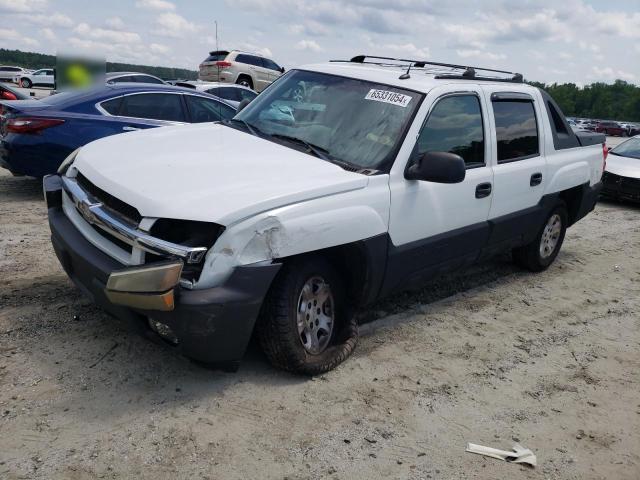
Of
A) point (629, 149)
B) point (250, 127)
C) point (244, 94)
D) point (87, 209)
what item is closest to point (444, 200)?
point (250, 127)

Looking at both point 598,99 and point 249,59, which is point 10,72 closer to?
point 249,59

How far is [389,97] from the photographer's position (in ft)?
14.1

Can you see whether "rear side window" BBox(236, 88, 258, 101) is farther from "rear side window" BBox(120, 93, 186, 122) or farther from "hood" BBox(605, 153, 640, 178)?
"hood" BBox(605, 153, 640, 178)

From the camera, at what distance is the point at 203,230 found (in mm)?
3193

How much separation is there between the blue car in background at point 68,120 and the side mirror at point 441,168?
482 cm

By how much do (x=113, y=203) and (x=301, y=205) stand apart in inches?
42.2

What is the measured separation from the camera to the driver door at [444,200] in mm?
4074

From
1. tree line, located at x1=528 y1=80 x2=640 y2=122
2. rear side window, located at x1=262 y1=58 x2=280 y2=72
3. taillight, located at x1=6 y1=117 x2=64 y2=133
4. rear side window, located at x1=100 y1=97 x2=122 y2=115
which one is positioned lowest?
taillight, located at x1=6 y1=117 x2=64 y2=133

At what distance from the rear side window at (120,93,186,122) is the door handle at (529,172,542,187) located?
4.76 meters

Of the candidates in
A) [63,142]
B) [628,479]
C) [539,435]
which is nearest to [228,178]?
[539,435]

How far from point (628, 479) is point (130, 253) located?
2.84 meters

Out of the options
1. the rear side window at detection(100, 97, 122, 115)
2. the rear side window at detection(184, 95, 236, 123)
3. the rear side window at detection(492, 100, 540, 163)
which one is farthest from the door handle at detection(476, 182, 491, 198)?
the rear side window at detection(100, 97, 122, 115)

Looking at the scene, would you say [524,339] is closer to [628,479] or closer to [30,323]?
[628,479]

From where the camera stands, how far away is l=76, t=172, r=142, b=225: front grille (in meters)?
3.33
